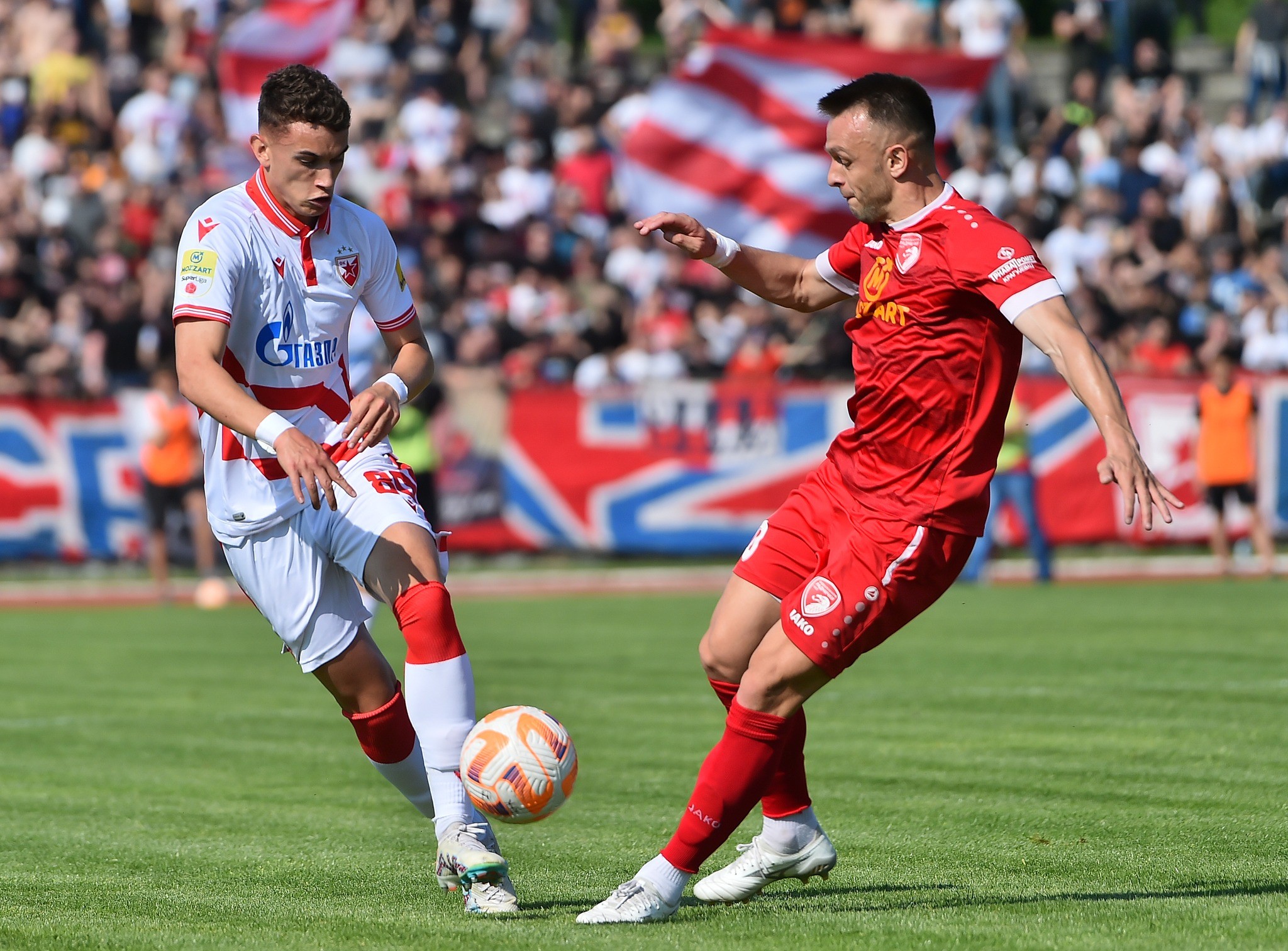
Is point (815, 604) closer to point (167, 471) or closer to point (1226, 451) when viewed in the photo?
point (167, 471)

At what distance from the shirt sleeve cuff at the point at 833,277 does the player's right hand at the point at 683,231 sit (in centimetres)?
37

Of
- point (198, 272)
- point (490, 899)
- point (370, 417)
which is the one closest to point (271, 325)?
point (198, 272)

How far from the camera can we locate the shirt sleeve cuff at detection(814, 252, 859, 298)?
6277mm

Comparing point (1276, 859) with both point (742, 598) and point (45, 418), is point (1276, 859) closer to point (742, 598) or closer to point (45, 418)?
point (742, 598)

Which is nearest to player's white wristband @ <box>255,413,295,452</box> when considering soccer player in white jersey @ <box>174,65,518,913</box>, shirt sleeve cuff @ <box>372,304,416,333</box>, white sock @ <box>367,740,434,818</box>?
soccer player in white jersey @ <box>174,65,518,913</box>

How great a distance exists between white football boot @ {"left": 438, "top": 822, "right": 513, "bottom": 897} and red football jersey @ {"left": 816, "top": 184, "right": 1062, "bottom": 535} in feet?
5.37

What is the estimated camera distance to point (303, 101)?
6047 millimetres

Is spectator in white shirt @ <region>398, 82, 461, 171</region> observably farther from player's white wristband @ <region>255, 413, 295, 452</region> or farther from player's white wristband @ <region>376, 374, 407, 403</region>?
player's white wristband @ <region>255, 413, 295, 452</region>

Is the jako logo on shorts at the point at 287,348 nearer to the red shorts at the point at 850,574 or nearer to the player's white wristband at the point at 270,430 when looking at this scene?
the player's white wristband at the point at 270,430

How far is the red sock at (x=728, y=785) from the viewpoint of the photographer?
18.7 feet

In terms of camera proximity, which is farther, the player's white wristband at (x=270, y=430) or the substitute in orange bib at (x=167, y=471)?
the substitute in orange bib at (x=167, y=471)

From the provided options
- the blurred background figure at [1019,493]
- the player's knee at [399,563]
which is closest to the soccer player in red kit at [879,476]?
the player's knee at [399,563]

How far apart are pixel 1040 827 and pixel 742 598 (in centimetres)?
199

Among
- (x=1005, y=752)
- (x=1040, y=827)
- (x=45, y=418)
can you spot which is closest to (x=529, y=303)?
(x=45, y=418)
